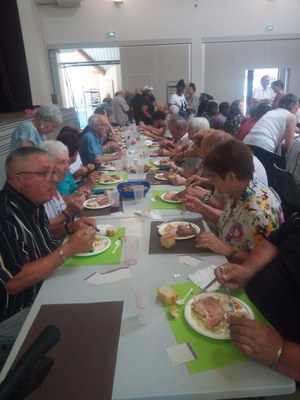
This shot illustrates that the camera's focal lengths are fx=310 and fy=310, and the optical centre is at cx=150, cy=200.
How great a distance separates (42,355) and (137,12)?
29.5ft

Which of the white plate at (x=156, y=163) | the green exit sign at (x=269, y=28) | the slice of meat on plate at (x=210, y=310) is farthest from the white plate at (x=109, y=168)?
the green exit sign at (x=269, y=28)

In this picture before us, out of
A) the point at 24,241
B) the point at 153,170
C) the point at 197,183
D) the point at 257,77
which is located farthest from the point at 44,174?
the point at 257,77

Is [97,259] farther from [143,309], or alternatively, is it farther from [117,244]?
[143,309]

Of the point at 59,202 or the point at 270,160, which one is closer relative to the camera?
the point at 59,202

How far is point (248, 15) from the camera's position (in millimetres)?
7953

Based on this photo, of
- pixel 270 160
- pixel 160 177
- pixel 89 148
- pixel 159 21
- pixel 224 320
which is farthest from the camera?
pixel 159 21

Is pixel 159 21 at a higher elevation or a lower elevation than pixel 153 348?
higher

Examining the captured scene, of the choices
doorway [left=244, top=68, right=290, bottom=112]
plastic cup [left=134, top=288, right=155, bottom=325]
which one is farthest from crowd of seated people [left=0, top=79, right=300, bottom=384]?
doorway [left=244, top=68, right=290, bottom=112]

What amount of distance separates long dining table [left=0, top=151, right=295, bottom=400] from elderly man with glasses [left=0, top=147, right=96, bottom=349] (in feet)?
0.31

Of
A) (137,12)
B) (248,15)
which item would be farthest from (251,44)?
(137,12)

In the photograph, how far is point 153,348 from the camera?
40.1 inches

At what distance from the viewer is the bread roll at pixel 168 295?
47.4 inches

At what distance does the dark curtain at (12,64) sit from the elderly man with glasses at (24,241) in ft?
20.0

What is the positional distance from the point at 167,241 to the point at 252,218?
18.2 inches
